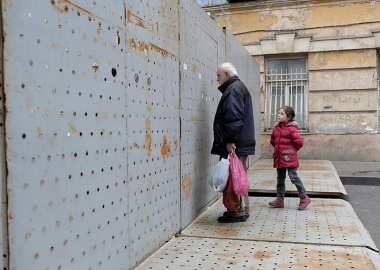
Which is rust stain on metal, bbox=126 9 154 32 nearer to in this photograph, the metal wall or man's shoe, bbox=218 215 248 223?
the metal wall

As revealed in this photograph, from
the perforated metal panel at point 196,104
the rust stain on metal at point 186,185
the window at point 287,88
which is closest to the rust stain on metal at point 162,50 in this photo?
the perforated metal panel at point 196,104

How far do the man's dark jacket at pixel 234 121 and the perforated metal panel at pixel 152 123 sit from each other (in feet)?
1.74

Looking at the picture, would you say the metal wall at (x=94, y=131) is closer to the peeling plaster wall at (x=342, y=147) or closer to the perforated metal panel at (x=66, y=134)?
the perforated metal panel at (x=66, y=134)

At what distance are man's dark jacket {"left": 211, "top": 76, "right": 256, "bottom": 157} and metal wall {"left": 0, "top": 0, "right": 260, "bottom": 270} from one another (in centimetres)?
33

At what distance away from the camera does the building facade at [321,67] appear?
1198 centimetres

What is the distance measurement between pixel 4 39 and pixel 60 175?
0.74 metres

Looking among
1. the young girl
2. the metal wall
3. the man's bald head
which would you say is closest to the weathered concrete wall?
the young girl

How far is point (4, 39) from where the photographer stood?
1.77 metres

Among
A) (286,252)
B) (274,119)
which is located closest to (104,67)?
(286,252)

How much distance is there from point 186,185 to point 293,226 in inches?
45.4

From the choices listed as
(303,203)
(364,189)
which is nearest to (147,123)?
(303,203)

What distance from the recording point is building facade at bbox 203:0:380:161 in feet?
39.3

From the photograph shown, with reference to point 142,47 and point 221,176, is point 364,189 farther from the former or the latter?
point 142,47

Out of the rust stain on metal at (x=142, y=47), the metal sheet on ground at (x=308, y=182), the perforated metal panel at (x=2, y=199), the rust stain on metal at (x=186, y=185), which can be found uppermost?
the rust stain on metal at (x=142, y=47)
